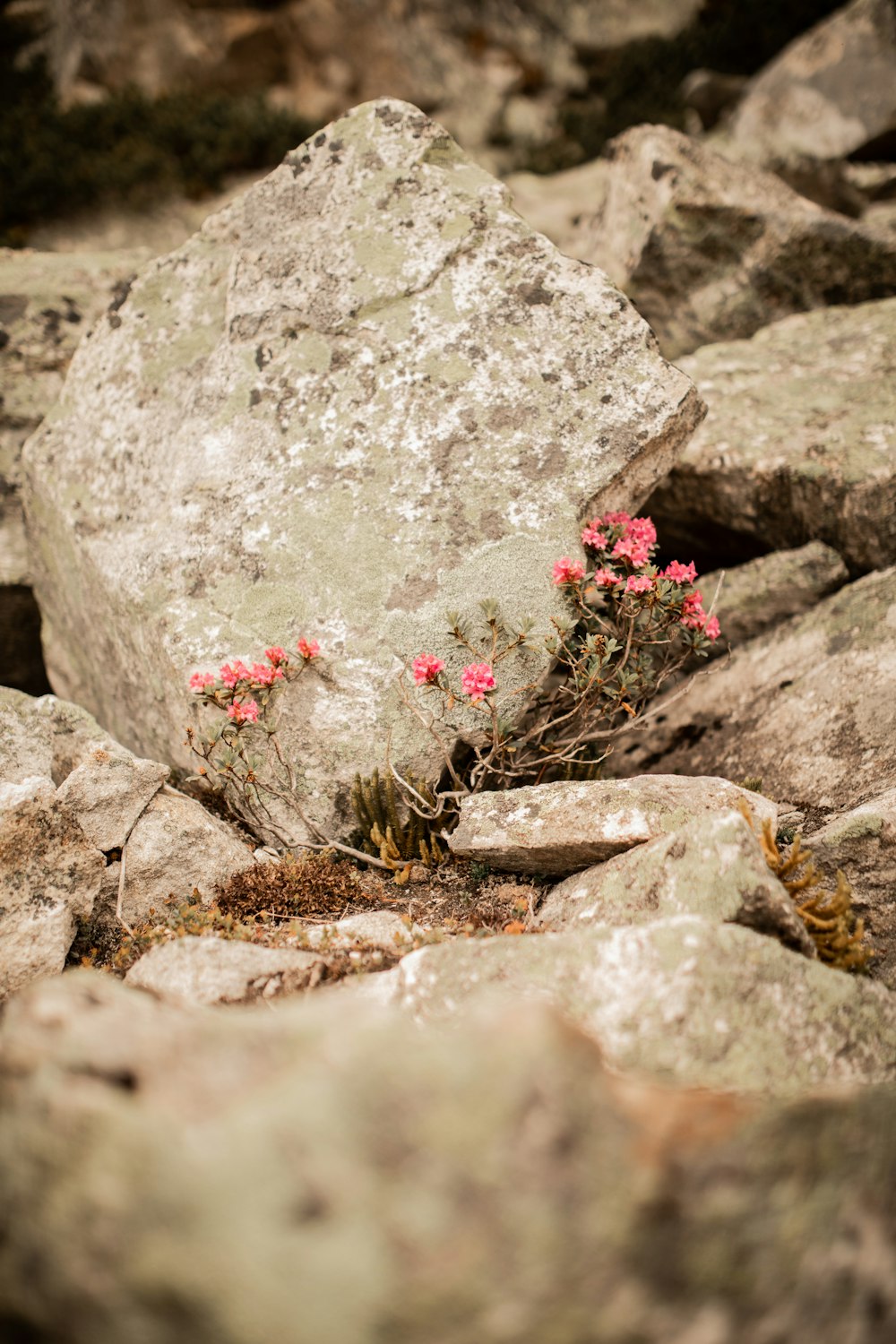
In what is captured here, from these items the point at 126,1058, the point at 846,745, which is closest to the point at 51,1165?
the point at 126,1058

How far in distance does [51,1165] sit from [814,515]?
238 inches

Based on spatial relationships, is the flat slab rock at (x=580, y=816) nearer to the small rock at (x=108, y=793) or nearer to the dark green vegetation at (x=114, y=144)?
the small rock at (x=108, y=793)

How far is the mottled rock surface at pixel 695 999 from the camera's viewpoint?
109 inches

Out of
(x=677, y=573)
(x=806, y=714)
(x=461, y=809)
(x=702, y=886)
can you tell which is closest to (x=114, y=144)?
(x=677, y=573)

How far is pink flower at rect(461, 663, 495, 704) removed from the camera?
4547mm

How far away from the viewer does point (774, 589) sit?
6184mm

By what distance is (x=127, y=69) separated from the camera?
13.2m

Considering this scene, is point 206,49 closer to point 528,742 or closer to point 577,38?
point 577,38

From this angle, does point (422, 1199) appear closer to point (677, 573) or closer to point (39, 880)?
point (39, 880)

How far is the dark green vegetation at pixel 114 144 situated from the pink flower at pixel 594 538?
33.5 feet

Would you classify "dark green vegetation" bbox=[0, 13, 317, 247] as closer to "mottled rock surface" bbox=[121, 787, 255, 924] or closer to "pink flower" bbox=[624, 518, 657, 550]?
Answer: "mottled rock surface" bbox=[121, 787, 255, 924]

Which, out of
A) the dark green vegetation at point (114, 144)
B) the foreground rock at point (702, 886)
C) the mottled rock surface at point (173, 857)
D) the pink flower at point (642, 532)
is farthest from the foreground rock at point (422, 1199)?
the dark green vegetation at point (114, 144)

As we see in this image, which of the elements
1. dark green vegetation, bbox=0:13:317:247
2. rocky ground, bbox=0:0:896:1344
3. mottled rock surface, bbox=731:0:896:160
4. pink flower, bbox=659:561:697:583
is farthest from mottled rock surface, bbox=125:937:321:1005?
mottled rock surface, bbox=731:0:896:160

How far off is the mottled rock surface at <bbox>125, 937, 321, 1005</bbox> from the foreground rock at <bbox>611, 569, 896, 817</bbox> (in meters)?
2.67
